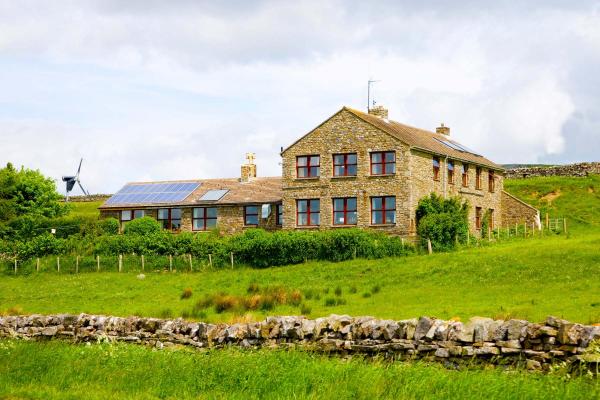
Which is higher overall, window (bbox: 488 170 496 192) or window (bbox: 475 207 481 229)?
window (bbox: 488 170 496 192)

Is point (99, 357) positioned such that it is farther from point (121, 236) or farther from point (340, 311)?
point (121, 236)

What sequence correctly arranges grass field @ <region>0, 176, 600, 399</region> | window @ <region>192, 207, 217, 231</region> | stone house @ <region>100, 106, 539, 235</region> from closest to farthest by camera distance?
grass field @ <region>0, 176, 600, 399</region> → stone house @ <region>100, 106, 539, 235</region> → window @ <region>192, 207, 217, 231</region>

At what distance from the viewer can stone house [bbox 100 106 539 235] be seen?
57906mm

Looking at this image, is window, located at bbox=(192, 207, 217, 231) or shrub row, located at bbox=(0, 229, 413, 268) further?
window, located at bbox=(192, 207, 217, 231)

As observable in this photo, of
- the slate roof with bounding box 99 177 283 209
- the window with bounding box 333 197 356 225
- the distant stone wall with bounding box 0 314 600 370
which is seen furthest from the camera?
the slate roof with bounding box 99 177 283 209

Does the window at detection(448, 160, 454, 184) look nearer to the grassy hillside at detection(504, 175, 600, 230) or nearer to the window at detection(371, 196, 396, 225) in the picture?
the window at detection(371, 196, 396, 225)

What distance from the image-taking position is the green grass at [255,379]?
16.1 m

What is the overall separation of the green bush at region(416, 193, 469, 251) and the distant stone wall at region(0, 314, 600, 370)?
1225 inches

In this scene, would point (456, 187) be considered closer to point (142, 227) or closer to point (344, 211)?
point (344, 211)

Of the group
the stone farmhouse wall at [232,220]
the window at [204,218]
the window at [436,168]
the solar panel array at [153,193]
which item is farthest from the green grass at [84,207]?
the window at [436,168]

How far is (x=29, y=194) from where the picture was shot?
8469cm

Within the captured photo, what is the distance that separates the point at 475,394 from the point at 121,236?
4796cm

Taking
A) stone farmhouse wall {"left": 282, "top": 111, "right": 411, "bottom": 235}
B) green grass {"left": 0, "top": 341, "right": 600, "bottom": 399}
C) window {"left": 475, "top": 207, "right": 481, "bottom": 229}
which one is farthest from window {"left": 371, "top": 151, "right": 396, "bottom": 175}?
green grass {"left": 0, "top": 341, "right": 600, "bottom": 399}

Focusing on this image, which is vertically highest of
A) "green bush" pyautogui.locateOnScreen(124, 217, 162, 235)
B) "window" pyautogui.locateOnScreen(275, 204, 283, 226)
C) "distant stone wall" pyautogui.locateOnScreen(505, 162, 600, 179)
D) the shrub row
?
"distant stone wall" pyautogui.locateOnScreen(505, 162, 600, 179)
